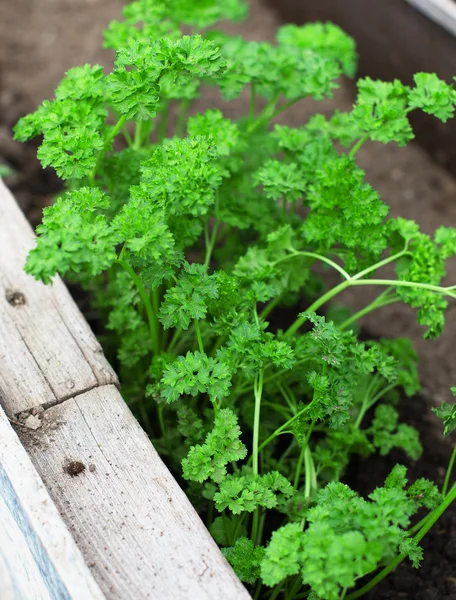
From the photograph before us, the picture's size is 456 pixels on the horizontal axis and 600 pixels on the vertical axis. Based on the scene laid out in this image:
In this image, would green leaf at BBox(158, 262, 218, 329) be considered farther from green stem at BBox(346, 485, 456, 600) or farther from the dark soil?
the dark soil

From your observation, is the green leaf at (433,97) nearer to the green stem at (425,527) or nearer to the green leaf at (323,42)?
the green leaf at (323,42)

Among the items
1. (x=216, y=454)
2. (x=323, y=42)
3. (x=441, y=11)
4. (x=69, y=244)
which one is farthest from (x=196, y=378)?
(x=441, y=11)

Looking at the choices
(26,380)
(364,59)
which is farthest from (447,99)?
(364,59)

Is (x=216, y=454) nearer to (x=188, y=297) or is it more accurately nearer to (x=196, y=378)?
(x=196, y=378)

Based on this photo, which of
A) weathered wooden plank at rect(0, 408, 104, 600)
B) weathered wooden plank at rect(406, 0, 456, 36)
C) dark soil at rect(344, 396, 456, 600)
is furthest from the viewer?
weathered wooden plank at rect(406, 0, 456, 36)

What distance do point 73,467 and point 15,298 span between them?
0.63 meters

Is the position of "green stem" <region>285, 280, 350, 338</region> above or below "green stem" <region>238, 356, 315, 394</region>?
above

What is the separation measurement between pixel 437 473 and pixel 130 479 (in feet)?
4.21

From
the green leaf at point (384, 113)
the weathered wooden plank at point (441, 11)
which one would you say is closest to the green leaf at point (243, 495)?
the green leaf at point (384, 113)

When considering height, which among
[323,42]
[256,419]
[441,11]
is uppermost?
[441,11]

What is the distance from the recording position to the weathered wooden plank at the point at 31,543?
1.62m

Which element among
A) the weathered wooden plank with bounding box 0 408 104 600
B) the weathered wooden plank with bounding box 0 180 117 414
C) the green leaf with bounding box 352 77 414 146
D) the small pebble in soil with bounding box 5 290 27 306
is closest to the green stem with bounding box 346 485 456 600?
the weathered wooden plank with bounding box 0 408 104 600

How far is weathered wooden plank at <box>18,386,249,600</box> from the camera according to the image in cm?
169

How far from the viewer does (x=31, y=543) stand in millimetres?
1759
